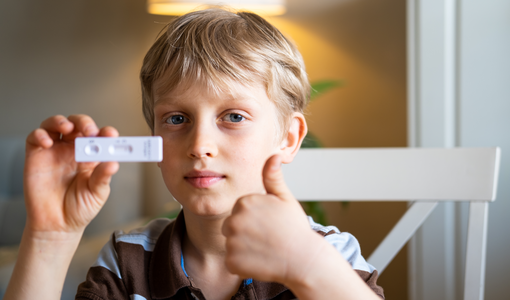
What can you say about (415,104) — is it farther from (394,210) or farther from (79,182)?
(79,182)

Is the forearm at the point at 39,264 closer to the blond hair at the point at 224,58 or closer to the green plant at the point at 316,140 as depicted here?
the blond hair at the point at 224,58

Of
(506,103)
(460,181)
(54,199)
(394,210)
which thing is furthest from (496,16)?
(54,199)

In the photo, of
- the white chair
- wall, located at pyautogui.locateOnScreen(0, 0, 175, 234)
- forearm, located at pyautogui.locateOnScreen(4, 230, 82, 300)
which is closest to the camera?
forearm, located at pyautogui.locateOnScreen(4, 230, 82, 300)

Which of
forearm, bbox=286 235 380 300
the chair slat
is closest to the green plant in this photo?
the chair slat

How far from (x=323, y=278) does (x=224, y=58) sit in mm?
357

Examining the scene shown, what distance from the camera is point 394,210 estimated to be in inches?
54.6

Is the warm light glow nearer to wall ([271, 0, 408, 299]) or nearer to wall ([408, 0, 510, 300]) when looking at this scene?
wall ([271, 0, 408, 299])

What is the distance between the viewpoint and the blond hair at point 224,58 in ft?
2.00

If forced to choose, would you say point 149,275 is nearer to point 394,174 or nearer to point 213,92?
point 213,92

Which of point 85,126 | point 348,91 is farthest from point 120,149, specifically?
point 348,91

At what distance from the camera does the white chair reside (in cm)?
76

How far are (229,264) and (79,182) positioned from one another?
23cm

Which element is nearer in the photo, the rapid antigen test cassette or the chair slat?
the rapid antigen test cassette

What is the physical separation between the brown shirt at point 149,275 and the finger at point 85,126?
0.29 meters
